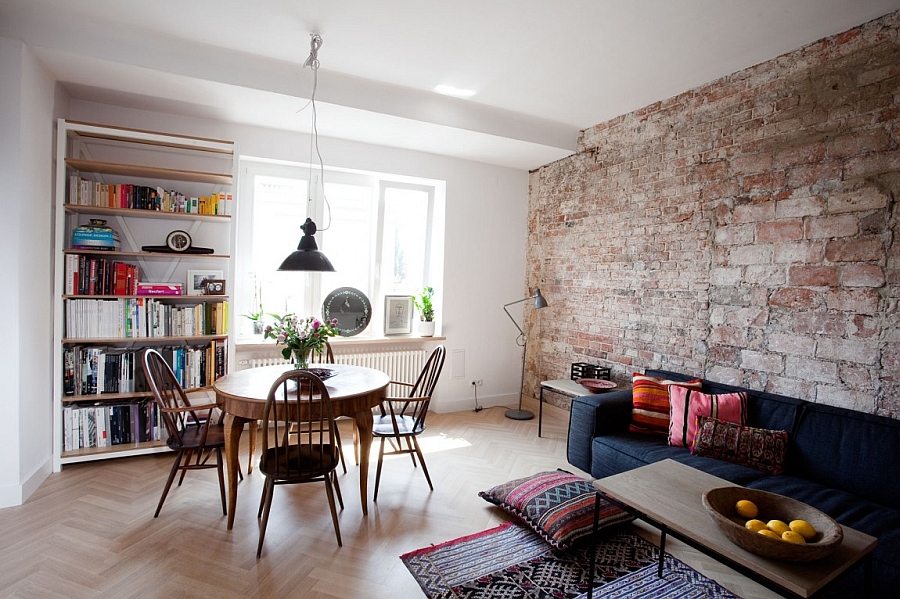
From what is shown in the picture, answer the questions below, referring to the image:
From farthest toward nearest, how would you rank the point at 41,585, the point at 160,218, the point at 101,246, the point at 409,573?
1. the point at 160,218
2. the point at 101,246
3. the point at 409,573
4. the point at 41,585

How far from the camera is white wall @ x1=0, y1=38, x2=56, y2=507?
8.83 ft

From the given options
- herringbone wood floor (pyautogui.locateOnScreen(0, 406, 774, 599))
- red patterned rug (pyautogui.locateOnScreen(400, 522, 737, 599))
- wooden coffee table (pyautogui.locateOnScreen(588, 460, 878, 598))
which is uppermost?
wooden coffee table (pyautogui.locateOnScreen(588, 460, 878, 598))

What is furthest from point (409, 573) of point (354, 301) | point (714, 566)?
point (354, 301)

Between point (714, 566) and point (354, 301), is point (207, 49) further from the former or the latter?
point (714, 566)

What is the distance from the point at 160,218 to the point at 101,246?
1.76ft

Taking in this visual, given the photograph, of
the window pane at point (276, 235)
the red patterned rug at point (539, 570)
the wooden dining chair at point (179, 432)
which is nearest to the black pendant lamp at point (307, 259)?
the wooden dining chair at point (179, 432)

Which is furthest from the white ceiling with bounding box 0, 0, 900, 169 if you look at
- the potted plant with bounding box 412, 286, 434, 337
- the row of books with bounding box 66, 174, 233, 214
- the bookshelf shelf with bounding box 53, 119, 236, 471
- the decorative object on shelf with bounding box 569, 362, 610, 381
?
the decorative object on shelf with bounding box 569, 362, 610, 381

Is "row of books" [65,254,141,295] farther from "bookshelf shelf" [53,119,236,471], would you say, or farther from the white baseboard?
the white baseboard

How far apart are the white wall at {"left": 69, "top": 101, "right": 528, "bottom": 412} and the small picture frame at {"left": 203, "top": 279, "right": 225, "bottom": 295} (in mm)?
1546

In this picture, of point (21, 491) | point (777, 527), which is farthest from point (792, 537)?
point (21, 491)

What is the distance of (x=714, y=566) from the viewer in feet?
7.89

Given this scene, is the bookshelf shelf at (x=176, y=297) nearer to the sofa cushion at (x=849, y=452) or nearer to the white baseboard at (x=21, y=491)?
the white baseboard at (x=21, y=491)

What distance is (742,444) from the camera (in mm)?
2773

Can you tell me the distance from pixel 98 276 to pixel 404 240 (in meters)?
2.71
